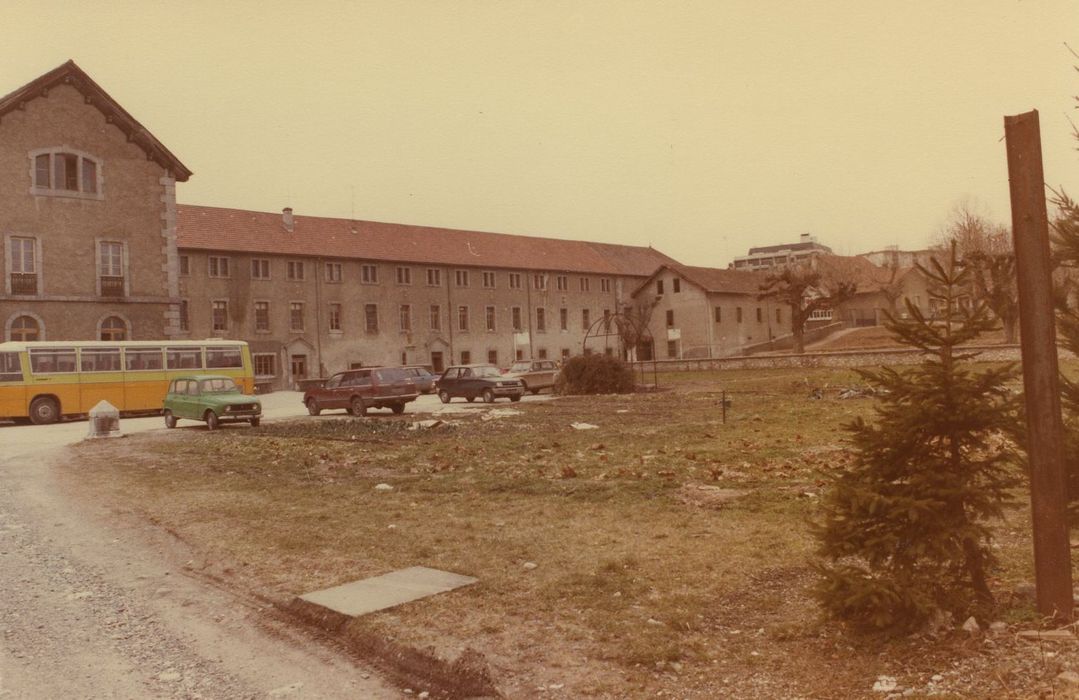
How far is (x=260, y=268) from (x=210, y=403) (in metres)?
29.8

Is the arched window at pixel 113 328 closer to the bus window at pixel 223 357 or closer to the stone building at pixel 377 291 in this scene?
the bus window at pixel 223 357

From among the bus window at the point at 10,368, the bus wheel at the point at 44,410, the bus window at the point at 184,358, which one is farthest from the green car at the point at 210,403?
the bus window at the point at 10,368

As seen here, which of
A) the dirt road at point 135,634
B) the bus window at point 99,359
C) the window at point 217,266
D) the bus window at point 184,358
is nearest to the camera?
the dirt road at point 135,634

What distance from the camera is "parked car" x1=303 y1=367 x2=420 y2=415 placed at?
86.1 ft

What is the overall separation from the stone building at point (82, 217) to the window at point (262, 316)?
12.9 m

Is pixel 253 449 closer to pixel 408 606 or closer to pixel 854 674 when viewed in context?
pixel 408 606

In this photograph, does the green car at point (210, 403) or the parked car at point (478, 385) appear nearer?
the green car at point (210, 403)

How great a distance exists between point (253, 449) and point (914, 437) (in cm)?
1449

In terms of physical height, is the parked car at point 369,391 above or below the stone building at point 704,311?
below

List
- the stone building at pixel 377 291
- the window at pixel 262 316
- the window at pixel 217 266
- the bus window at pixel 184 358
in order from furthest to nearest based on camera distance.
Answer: the window at pixel 262 316
the stone building at pixel 377 291
the window at pixel 217 266
the bus window at pixel 184 358

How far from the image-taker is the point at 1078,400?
17.5 ft

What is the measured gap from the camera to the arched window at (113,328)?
34.8 meters

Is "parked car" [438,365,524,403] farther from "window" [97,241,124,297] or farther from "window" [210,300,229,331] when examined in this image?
"window" [210,300,229,331]

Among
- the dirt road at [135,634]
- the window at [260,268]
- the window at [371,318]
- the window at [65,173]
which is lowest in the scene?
the dirt road at [135,634]
